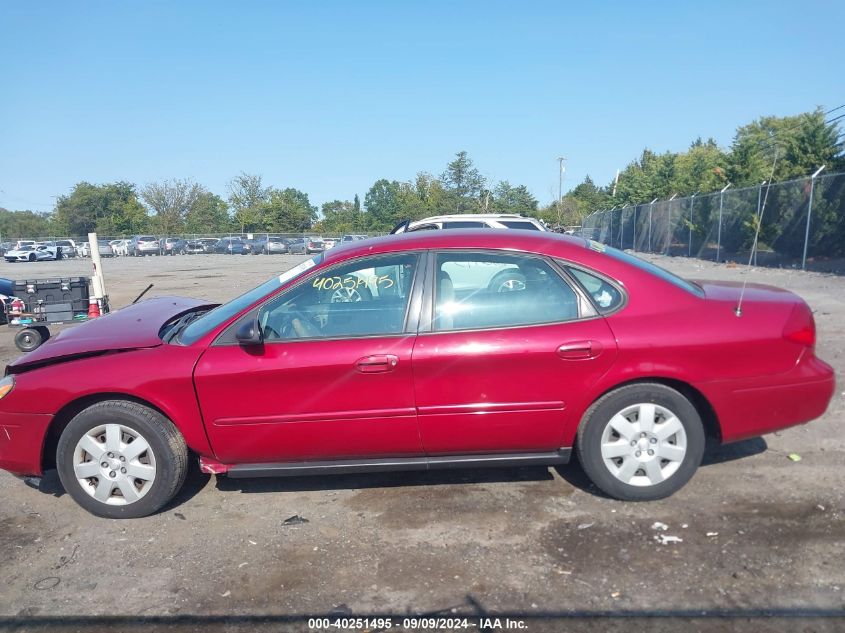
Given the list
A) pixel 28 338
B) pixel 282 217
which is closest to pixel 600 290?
pixel 28 338

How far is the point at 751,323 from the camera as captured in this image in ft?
12.3

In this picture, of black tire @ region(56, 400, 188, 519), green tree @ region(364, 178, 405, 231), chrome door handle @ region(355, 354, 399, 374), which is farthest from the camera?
green tree @ region(364, 178, 405, 231)

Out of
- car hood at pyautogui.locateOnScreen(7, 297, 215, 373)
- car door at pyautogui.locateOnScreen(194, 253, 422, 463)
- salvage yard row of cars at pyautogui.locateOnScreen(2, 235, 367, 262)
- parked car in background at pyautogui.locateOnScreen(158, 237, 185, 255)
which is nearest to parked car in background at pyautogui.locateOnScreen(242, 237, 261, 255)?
salvage yard row of cars at pyautogui.locateOnScreen(2, 235, 367, 262)

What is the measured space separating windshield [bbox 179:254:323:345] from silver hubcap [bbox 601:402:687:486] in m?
2.07

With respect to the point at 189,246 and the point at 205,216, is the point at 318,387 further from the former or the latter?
the point at 205,216

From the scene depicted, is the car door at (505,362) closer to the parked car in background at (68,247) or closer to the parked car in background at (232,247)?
the parked car in background at (232,247)

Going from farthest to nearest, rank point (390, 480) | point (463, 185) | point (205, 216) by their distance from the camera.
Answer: point (205, 216)
point (463, 185)
point (390, 480)

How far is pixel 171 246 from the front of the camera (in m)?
55.2

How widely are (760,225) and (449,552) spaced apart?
14.0 m

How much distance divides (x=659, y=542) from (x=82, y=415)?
10.7ft

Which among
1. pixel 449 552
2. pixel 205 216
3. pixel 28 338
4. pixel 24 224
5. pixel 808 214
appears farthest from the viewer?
pixel 24 224

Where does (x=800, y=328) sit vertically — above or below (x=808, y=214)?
below

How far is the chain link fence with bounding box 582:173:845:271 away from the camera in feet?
54.7

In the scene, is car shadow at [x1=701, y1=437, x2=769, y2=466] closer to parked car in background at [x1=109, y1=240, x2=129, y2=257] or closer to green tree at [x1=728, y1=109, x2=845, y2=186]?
green tree at [x1=728, y1=109, x2=845, y2=186]
